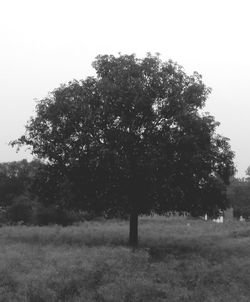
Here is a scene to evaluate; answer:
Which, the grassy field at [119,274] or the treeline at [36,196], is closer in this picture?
the grassy field at [119,274]

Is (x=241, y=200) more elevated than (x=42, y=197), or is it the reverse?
(x=241, y=200)

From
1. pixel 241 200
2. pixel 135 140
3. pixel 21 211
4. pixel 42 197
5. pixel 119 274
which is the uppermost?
pixel 135 140

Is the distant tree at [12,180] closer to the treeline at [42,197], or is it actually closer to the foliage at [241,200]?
the treeline at [42,197]

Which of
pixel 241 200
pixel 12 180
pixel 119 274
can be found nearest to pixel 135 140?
pixel 119 274

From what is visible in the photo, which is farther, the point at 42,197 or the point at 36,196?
the point at 36,196

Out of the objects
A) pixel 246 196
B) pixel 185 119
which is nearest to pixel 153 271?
pixel 185 119

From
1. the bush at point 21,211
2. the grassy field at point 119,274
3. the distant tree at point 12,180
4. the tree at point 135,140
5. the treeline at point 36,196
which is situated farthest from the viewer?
the distant tree at point 12,180

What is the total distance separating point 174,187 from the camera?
98.0 ft

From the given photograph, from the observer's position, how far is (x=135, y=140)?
30.4 meters

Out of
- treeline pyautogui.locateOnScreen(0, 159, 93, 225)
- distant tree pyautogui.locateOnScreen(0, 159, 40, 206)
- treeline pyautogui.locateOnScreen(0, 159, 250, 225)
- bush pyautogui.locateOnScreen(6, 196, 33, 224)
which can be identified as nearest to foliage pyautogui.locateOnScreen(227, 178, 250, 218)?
treeline pyautogui.locateOnScreen(0, 159, 250, 225)

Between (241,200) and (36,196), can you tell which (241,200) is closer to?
(241,200)

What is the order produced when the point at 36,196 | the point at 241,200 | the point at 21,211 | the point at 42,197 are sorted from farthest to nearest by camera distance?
the point at 241,200 → the point at 21,211 → the point at 36,196 → the point at 42,197

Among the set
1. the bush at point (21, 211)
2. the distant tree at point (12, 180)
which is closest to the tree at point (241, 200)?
the distant tree at point (12, 180)

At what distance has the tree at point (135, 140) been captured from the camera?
29625 millimetres
